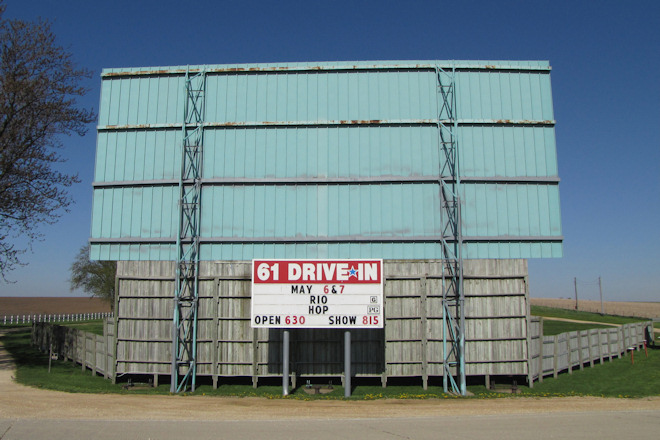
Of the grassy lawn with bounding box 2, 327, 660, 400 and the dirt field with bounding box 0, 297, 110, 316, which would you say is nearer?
the grassy lawn with bounding box 2, 327, 660, 400

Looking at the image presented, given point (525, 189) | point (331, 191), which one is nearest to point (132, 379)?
point (331, 191)

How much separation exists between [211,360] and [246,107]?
10.7 meters

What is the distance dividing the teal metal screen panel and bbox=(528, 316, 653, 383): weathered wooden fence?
12.5 feet

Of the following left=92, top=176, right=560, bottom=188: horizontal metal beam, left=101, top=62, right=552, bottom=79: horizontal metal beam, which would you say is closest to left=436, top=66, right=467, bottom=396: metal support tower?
left=101, top=62, right=552, bottom=79: horizontal metal beam

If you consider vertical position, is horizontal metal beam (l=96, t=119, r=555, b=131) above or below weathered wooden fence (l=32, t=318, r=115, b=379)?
above

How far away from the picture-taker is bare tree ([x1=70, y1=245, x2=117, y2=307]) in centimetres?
6494

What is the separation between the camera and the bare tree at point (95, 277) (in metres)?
64.9

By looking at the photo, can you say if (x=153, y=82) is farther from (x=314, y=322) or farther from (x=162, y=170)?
(x=314, y=322)

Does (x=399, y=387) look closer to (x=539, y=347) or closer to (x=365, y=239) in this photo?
(x=365, y=239)

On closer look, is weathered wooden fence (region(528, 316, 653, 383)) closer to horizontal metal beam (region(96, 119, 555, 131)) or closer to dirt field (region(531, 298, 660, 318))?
horizontal metal beam (region(96, 119, 555, 131))

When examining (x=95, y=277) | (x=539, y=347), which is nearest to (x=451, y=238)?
(x=539, y=347)

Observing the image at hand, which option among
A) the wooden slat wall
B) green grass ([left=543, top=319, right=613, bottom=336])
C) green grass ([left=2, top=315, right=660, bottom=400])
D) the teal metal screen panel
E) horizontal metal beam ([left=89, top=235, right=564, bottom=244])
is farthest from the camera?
green grass ([left=543, top=319, right=613, bottom=336])

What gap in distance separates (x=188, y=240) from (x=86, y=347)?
827 cm

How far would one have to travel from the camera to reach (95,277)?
68188mm
